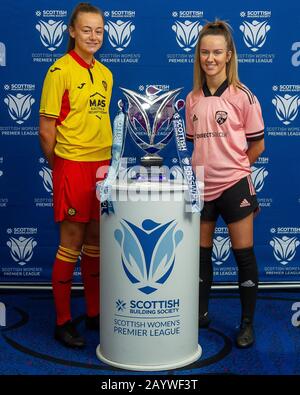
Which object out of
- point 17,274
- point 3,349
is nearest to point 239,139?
point 3,349

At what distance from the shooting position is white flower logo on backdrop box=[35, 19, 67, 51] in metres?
3.51

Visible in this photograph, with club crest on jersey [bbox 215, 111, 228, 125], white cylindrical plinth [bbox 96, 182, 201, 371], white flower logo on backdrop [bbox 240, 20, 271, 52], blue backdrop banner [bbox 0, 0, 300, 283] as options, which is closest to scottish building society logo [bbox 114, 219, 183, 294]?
white cylindrical plinth [bbox 96, 182, 201, 371]

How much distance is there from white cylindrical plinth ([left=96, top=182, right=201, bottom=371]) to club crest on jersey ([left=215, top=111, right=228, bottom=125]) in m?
0.43

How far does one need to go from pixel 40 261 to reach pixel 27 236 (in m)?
0.18

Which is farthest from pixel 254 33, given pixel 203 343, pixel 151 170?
pixel 203 343

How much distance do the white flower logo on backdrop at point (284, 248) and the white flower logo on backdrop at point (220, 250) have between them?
28 centimetres

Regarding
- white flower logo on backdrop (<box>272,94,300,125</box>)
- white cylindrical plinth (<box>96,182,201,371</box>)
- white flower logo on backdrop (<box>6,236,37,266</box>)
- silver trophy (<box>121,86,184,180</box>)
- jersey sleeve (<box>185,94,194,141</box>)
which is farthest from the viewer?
white flower logo on backdrop (<box>6,236,37,266</box>)

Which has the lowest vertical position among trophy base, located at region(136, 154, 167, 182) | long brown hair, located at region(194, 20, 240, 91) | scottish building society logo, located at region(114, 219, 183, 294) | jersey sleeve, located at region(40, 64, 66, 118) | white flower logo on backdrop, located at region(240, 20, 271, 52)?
scottish building society logo, located at region(114, 219, 183, 294)

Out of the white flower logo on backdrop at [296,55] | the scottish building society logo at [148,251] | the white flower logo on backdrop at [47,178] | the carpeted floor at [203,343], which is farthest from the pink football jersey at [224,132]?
the white flower logo on backdrop at [47,178]

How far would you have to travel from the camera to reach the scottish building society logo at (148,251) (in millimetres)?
2443

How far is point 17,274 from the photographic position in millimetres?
3787

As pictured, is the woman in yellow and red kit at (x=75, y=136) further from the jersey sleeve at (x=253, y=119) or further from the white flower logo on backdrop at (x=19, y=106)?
the white flower logo on backdrop at (x=19, y=106)

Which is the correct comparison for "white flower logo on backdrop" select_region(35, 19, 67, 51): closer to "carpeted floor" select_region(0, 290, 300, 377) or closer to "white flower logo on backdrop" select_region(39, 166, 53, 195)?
"white flower logo on backdrop" select_region(39, 166, 53, 195)

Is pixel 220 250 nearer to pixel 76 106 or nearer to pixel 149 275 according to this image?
pixel 149 275
